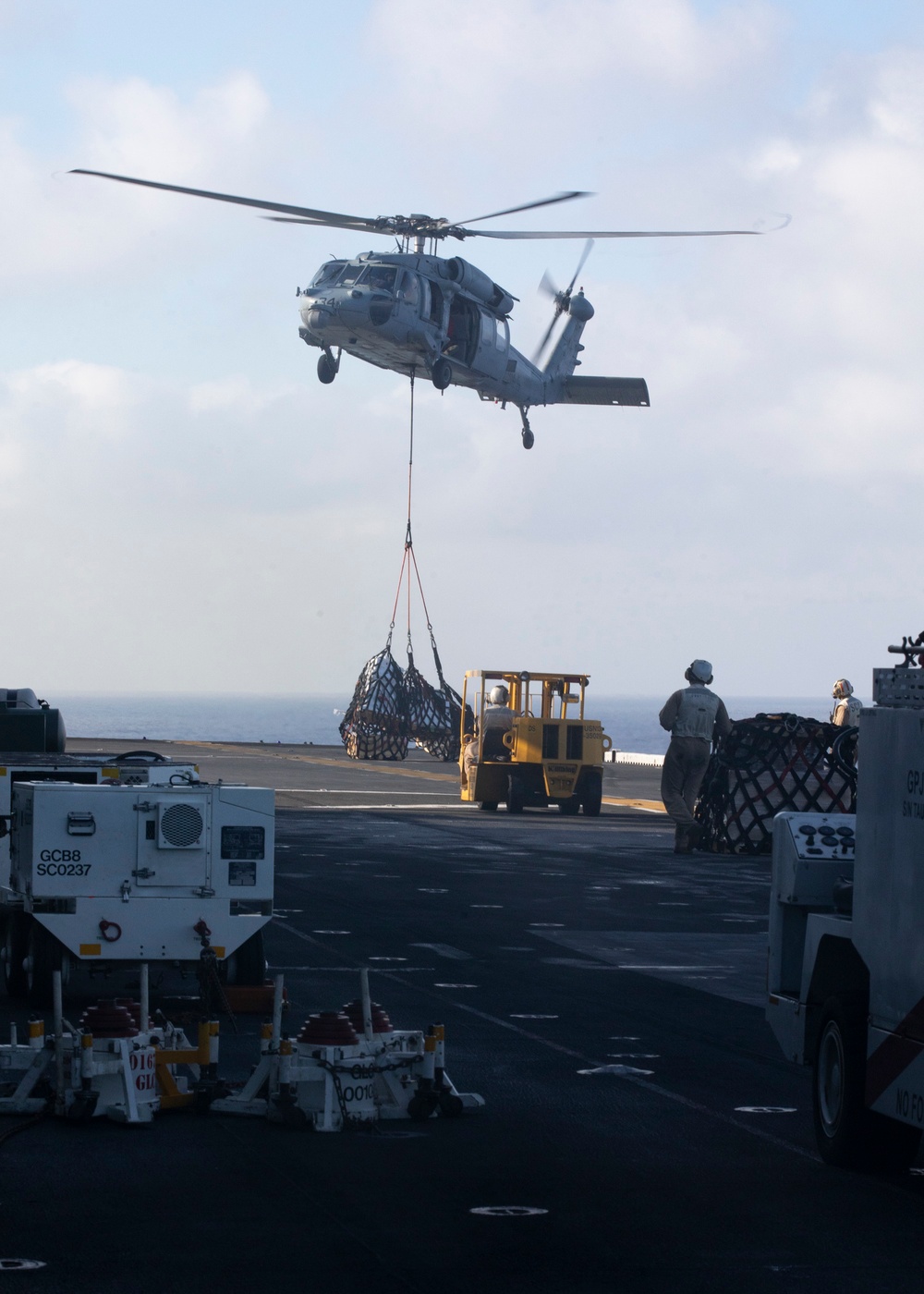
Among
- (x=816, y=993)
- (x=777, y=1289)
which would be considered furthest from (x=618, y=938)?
(x=777, y=1289)

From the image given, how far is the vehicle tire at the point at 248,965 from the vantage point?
481 inches

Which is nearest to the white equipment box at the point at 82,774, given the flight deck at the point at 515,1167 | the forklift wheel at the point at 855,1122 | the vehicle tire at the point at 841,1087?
the flight deck at the point at 515,1167

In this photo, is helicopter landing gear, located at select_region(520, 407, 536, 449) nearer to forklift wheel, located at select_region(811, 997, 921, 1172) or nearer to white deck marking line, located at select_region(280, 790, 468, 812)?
white deck marking line, located at select_region(280, 790, 468, 812)

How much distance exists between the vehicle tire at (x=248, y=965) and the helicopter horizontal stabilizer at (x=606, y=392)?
40259mm

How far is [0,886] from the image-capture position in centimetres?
1216

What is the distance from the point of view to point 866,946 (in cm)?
773

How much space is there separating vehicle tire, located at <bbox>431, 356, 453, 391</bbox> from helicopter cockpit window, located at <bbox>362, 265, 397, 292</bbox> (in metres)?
2.62

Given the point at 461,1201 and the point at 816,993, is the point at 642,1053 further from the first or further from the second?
the point at 461,1201

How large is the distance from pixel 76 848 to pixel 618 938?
6.67 meters

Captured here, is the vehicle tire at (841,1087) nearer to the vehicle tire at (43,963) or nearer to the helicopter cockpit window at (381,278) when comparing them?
the vehicle tire at (43,963)

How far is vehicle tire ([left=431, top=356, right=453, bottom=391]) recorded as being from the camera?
3978cm

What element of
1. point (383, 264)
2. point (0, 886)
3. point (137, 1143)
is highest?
point (383, 264)

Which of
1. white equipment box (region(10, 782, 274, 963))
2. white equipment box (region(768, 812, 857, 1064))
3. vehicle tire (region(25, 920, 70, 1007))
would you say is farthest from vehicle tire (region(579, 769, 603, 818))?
white equipment box (region(768, 812, 857, 1064))

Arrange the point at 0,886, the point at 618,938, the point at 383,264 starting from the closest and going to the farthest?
the point at 0,886
the point at 618,938
the point at 383,264
